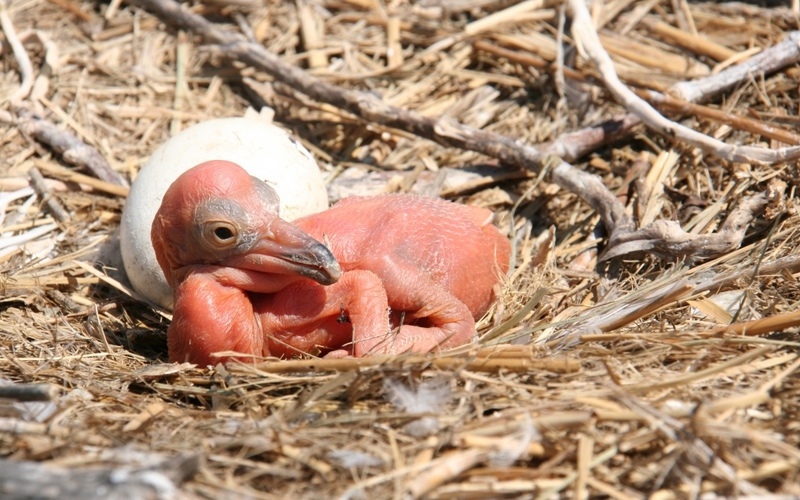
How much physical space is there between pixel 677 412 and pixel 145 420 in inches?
59.3

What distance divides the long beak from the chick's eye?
0.08 m

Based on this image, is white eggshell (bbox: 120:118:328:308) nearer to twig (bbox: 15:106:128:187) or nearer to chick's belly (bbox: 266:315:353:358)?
chick's belly (bbox: 266:315:353:358)

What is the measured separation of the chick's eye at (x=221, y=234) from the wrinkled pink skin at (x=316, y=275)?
3 cm

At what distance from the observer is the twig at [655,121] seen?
3.59 m

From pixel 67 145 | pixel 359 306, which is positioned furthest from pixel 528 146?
pixel 67 145

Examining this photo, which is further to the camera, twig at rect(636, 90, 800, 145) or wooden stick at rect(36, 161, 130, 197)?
wooden stick at rect(36, 161, 130, 197)

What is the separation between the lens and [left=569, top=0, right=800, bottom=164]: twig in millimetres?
3588

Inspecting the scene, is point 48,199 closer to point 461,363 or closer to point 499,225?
point 499,225

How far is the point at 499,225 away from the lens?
161 inches

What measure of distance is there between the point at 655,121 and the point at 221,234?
2043 mm

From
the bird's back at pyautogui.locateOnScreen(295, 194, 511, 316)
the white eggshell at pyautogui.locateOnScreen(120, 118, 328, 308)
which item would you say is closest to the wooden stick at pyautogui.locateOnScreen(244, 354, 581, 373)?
the bird's back at pyautogui.locateOnScreen(295, 194, 511, 316)

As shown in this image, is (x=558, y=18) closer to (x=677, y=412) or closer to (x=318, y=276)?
(x=318, y=276)

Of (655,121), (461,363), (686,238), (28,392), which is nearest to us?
(28,392)

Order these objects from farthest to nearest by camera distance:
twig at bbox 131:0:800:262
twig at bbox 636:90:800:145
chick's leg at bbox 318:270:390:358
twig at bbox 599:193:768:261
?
twig at bbox 636:90:800:145 < twig at bbox 131:0:800:262 < twig at bbox 599:193:768:261 < chick's leg at bbox 318:270:390:358
